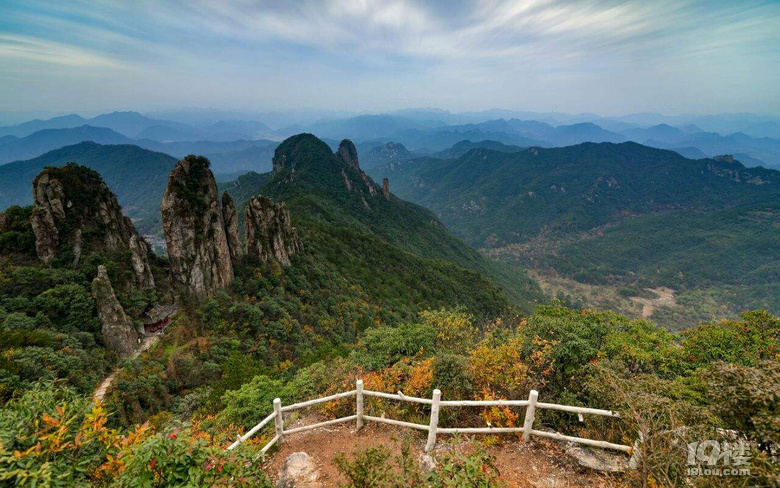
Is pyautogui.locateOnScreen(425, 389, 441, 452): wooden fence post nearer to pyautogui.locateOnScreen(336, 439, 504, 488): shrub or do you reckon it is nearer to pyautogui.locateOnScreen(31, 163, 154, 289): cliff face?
pyautogui.locateOnScreen(336, 439, 504, 488): shrub

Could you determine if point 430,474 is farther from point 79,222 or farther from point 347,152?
point 347,152

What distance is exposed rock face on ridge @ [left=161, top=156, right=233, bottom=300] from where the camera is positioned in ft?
108

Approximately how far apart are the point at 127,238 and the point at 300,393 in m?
30.8

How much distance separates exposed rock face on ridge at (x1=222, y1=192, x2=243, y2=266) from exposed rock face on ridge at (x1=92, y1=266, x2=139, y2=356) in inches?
526

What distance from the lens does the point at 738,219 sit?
189m

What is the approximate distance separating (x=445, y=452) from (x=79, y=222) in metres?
37.7

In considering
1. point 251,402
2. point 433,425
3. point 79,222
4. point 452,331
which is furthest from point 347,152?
point 433,425

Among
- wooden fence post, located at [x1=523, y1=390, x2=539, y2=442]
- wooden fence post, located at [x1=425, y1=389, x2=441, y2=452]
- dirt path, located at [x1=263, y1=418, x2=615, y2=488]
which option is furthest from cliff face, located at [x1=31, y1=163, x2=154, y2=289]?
wooden fence post, located at [x1=523, y1=390, x2=539, y2=442]

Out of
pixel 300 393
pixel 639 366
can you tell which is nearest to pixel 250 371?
pixel 300 393

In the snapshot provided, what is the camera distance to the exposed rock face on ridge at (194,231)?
32781mm

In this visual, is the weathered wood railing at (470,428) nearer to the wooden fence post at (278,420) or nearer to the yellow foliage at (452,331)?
the wooden fence post at (278,420)

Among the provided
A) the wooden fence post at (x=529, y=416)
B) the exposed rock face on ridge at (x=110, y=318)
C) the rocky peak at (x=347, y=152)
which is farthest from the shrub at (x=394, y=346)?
the rocky peak at (x=347, y=152)

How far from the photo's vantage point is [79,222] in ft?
98.6

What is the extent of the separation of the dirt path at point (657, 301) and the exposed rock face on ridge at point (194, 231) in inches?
6553
